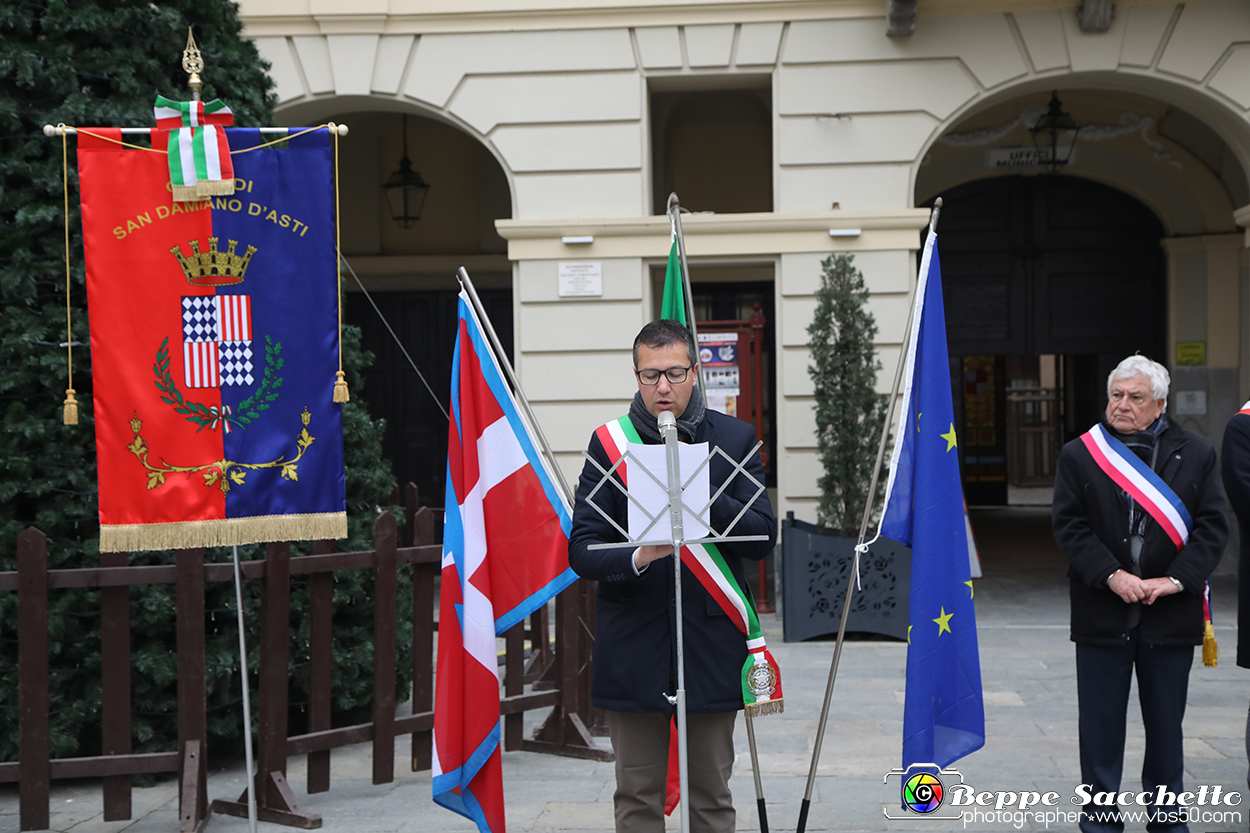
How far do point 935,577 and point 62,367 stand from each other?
4050 millimetres

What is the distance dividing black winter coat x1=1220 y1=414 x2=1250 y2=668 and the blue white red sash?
0.36 m

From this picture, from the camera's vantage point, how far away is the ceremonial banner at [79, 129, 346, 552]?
4.79m

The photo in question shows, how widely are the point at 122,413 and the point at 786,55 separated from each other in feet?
23.3

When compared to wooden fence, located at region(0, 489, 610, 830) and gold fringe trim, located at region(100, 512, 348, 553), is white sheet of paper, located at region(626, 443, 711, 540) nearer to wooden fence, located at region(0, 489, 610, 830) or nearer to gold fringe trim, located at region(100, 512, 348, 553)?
gold fringe trim, located at region(100, 512, 348, 553)

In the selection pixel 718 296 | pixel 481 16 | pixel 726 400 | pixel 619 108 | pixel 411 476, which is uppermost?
pixel 481 16

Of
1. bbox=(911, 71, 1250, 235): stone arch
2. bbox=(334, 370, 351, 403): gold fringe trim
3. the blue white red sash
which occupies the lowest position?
the blue white red sash

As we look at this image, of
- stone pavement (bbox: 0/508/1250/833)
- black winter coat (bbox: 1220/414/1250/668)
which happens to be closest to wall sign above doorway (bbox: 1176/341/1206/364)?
stone pavement (bbox: 0/508/1250/833)

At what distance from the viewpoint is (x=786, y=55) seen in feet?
33.3

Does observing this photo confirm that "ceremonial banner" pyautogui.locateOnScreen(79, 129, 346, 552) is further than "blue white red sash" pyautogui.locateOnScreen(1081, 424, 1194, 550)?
Yes

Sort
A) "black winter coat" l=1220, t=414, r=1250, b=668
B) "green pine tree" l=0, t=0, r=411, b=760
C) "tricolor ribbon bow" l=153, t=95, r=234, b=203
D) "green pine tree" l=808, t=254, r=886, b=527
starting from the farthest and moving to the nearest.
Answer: "green pine tree" l=808, t=254, r=886, b=527 < "green pine tree" l=0, t=0, r=411, b=760 < "tricolor ribbon bow" l=153, t=95, r=234, b=203 < "black winter coat" l=1220, t=414, r=1250, b=668

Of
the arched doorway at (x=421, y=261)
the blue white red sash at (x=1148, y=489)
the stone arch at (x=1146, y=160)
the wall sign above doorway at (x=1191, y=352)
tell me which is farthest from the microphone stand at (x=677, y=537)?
the wall sign above doorway at (x=1191, y=352)

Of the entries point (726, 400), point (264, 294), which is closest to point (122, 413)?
point (264, 294)

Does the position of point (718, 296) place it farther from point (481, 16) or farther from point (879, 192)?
point (481, 16)

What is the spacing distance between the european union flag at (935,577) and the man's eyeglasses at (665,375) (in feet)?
3.75
